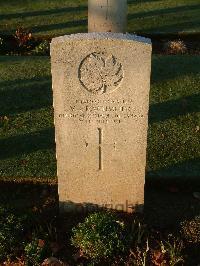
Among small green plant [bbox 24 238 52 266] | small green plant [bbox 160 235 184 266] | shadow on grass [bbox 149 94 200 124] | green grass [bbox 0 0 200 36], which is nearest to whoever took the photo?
small green plant [bbox 160 235 184 266]

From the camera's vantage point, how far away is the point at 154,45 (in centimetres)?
1221

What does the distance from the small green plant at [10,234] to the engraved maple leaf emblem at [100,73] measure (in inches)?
79.0

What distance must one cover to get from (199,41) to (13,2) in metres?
6.73

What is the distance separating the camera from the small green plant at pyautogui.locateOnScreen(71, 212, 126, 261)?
18.7 feet

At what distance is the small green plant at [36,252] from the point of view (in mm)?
5711

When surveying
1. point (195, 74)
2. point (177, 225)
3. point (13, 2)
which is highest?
point (13, 2)

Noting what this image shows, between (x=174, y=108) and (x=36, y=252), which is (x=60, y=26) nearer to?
(x=174, y=108)

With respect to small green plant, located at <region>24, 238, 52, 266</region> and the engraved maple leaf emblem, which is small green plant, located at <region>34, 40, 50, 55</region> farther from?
small green plant, located at <region>24, 238, 52, 266</region>

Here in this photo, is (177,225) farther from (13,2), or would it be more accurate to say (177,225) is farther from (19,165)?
(13,2)

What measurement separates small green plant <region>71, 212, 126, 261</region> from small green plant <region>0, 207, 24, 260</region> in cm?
71

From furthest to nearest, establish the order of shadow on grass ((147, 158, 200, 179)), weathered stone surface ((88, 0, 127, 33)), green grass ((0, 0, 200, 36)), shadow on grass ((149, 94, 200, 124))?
green grass ((0, 0, 200, 36)) < weathered stone surface ((88, 0, 127, 33)) < shadow on grass ((149, 94, 200, 124)) < shadow on grass ((147, 158, 200, 179))

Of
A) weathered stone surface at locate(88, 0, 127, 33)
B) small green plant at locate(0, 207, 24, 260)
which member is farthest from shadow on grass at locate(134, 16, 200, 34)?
Result: small green plant at locate(0, 207, 24, 260)

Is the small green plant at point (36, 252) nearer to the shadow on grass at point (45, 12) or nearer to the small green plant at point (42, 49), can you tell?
the small green plant at point (42, 49)

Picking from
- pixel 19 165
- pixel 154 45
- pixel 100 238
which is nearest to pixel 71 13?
pixel 154 45
